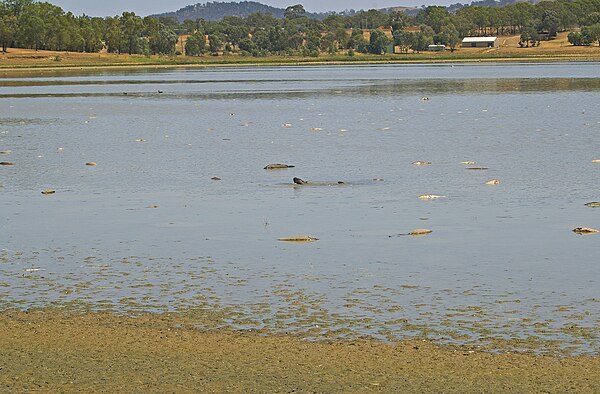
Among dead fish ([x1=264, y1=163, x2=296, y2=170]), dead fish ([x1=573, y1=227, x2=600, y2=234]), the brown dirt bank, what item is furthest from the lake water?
the brown dirt bank

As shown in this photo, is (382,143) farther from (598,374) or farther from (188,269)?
(598,374)

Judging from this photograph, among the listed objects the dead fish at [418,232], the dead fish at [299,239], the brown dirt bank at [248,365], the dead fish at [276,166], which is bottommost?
the dead fish at [276,166]

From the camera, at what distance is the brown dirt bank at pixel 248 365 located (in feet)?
37.0

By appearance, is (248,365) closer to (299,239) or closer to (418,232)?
(299,239)

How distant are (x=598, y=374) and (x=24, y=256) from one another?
10.8m

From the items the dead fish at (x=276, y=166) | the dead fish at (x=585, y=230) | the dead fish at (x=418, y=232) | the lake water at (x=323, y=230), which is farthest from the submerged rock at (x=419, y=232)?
the dead fish at (x=276, y=166)

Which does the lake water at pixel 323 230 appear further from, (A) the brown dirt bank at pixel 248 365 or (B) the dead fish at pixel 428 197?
(A) the brown dirt bank at pixel 248 365

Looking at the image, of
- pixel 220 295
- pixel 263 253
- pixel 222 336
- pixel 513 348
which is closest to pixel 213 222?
pixel 263 253

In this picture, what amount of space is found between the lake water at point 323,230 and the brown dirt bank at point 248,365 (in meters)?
0.72

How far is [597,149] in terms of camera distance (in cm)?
3459

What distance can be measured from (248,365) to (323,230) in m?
8.80

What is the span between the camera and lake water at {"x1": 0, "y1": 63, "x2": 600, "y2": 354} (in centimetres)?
1462

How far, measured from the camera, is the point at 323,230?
814 inches

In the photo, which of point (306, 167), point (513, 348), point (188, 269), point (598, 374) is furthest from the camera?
point (306, 167)
